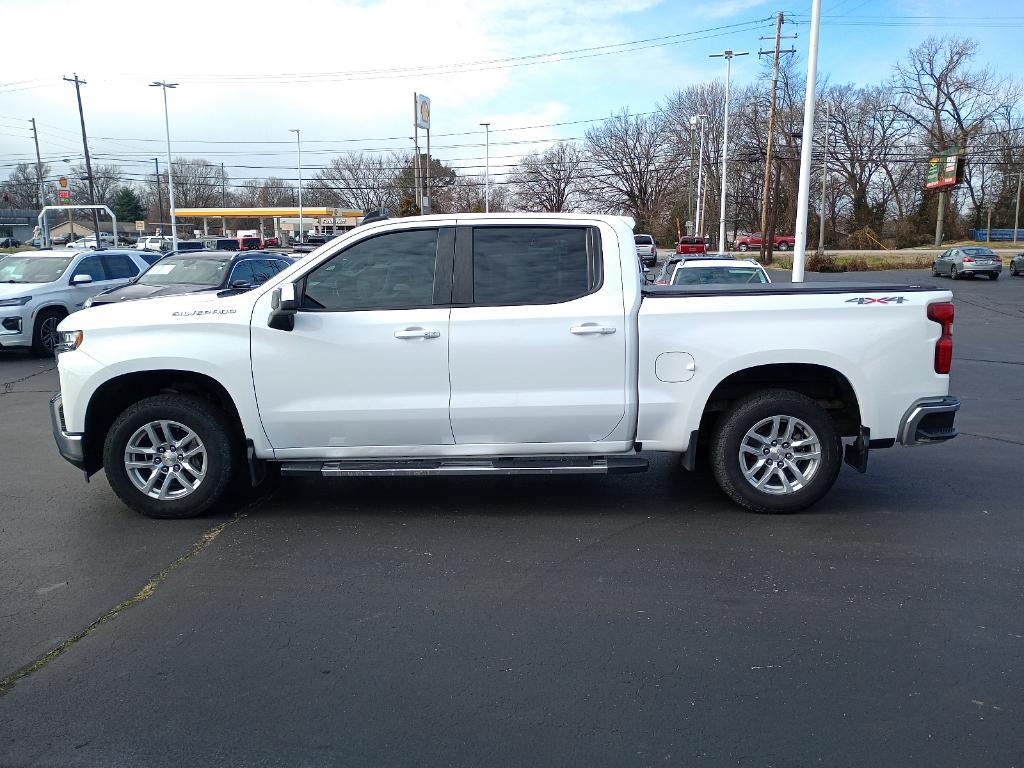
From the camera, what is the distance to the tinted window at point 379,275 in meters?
5.70

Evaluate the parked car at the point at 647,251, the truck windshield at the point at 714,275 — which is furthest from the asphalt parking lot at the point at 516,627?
the parked car at the point at 647,251

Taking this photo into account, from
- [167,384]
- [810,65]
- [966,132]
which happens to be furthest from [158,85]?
[966,132]

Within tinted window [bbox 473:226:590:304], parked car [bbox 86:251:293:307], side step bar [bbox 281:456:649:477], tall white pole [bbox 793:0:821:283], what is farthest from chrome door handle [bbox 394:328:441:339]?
tall white pole [bbox 793:0:821:283]

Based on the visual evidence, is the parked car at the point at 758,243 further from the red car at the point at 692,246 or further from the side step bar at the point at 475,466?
the side step bar at the point at 475,466

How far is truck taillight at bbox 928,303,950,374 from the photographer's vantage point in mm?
5641

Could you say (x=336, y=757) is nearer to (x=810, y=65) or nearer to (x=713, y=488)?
(x=713, y=488)

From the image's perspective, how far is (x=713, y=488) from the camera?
664cm

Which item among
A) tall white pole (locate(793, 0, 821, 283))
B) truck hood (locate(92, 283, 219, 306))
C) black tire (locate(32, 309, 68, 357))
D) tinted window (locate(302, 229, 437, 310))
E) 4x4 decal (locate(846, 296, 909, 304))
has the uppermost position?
tall white pole (locate(793, 0, 821, 283))

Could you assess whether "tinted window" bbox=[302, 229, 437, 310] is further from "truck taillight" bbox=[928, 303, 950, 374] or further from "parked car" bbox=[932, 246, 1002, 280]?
"parked car" bbox=[932, 246, 1002, 280]

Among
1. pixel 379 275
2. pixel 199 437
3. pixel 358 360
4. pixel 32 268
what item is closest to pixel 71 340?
pixel 199 437

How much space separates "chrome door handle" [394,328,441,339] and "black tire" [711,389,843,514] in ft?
6.62

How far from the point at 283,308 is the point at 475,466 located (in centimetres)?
158

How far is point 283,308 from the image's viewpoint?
217 inches

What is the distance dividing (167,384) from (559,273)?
9.08 ft
